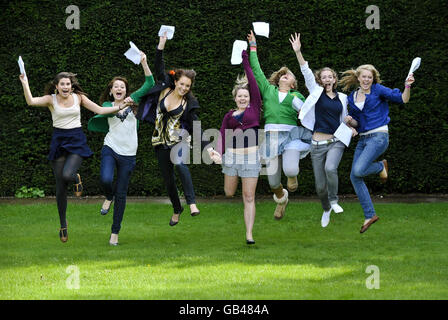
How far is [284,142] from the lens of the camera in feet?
30.7

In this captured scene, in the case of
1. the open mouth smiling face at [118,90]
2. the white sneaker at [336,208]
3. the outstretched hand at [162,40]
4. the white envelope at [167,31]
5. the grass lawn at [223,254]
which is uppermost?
the white envelope at [167,31]

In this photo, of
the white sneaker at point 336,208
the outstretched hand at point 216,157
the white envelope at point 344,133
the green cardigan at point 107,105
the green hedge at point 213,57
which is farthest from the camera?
the green hedge at point 213,57

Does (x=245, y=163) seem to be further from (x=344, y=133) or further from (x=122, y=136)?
(x=122, y=136)

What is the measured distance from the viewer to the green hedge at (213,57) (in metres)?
11.8

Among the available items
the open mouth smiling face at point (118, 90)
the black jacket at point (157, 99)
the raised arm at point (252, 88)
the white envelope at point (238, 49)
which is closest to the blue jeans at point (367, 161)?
the raised arm at point (252, 88)

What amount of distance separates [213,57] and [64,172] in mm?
4272

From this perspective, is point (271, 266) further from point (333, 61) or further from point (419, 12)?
point (419, 12)

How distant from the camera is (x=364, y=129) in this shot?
9000 millimetres

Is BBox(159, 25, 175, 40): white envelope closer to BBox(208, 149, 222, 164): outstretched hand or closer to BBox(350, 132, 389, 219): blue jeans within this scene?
BBox(208, 149, 222, 164): outstretched hand

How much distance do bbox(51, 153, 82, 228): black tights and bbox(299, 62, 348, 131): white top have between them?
2673 mm

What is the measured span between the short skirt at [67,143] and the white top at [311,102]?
258 centimetres

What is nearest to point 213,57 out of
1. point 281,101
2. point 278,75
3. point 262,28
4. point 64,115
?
point 278,75

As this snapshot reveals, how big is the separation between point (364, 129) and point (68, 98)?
11.3ft

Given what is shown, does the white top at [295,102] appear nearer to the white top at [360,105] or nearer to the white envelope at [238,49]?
the white top at [360,105]
